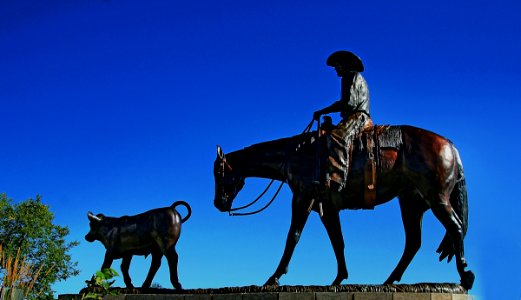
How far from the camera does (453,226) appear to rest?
29.6 feet

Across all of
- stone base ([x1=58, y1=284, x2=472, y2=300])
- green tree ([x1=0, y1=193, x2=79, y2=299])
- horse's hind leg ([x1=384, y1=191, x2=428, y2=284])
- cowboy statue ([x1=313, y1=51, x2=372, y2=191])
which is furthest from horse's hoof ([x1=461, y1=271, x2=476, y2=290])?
green tree ([x1=0, y1=193, x2=79, y2=299])

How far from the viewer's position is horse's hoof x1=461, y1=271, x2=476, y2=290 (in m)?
8.74

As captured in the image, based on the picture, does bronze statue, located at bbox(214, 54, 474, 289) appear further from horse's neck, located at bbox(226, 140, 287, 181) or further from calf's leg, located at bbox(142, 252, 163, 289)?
calf's leg, located at bbox(142, 252, 163, 289)

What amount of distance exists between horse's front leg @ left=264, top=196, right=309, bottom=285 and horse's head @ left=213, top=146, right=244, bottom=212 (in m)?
1.32

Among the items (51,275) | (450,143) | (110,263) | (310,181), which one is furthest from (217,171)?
(51,275)

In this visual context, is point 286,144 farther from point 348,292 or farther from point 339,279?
point 348,292

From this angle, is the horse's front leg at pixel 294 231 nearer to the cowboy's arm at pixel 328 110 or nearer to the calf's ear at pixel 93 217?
the cowboy's arm at pixel 328 110

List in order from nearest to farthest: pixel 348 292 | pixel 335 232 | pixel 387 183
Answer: pixel 348 292
pixel 387 183
pixel 335 232

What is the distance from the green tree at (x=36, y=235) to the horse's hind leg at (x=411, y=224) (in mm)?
22998

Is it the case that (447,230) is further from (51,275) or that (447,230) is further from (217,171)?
(51,275)

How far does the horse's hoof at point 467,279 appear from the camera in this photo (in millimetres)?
8742

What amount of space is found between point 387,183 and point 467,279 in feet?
5.93

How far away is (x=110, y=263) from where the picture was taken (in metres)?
11.4

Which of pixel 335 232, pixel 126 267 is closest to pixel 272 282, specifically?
pixel 335 232
